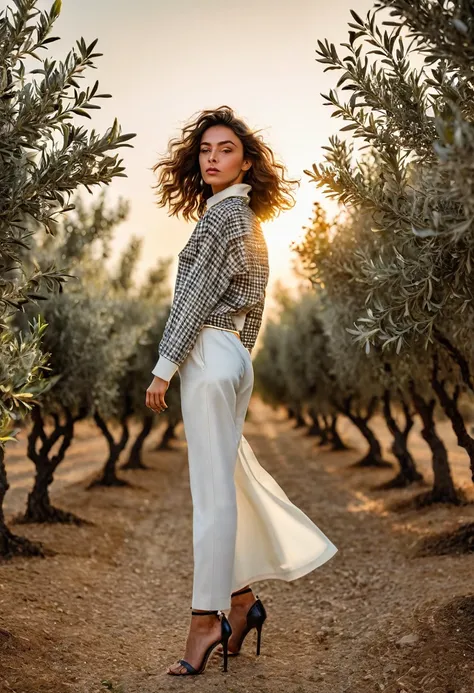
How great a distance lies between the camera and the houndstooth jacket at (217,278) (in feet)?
15.2

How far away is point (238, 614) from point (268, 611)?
2429mm

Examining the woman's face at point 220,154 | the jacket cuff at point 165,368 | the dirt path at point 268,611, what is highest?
the woman's face at point 220,154

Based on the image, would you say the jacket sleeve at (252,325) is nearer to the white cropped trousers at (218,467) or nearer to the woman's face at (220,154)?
the white cropped trousers at (218,467)

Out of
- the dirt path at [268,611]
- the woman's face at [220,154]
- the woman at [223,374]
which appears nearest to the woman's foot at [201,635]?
the woman at [223,374]

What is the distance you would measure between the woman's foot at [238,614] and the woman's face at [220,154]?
265 cm

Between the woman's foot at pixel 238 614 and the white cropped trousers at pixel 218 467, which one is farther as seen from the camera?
the woman's foot at pixel 238 614

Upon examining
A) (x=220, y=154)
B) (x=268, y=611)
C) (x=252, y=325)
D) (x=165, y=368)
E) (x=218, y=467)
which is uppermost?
(x=220, y=154)

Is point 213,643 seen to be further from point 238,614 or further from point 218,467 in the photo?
point 218,467

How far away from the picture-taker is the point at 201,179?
5.35 metres

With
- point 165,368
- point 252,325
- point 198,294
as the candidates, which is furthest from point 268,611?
point 198,294

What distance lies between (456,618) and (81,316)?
7610 mm

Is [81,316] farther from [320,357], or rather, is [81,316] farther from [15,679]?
[320,357]

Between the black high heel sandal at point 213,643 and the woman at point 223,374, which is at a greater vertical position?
the woman at point 223,374

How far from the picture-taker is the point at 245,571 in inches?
194
